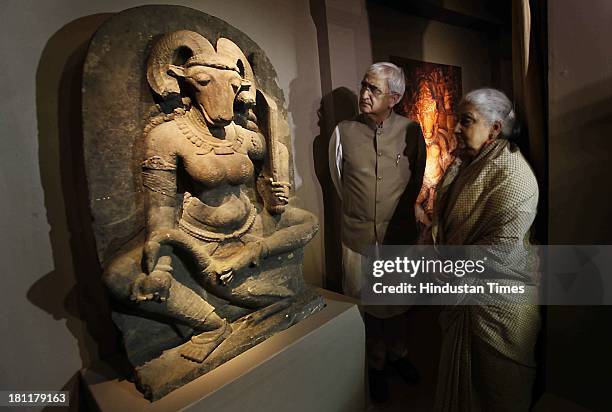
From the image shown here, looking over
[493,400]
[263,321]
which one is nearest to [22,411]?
[263,321]

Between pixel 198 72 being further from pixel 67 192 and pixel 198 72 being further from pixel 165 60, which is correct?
pixel 67 192

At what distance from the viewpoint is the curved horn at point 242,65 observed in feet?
5.20

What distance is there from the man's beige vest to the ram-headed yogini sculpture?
59 centimetres

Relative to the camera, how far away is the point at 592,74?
1439 millimetres

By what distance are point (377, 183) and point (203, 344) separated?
1.40 m

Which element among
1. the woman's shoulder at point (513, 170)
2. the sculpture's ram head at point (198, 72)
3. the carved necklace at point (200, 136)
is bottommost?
the woman's shoulder at point (513, 170)

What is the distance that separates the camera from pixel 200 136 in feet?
5.01

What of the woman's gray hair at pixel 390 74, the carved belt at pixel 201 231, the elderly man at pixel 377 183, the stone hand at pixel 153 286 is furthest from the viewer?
the elderly man at pixel 377 183

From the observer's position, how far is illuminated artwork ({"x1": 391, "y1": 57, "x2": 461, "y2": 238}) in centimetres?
308

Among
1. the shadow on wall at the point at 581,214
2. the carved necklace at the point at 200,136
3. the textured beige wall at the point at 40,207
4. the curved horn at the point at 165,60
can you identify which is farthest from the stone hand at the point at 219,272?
the shadow on wall at the point at 581,214

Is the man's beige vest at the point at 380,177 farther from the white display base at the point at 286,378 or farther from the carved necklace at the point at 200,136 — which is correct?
the carved necklace at the point at 200,136

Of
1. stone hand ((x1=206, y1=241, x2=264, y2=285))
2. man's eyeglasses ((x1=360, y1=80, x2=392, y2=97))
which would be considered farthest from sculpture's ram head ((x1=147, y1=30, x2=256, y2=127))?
man's eyeglasses ((x1=360, y1=80, x2=392, y2=97))

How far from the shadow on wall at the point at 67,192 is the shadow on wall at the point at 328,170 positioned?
5.04 ft

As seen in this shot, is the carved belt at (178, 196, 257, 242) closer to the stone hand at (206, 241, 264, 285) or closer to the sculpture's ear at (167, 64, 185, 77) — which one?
the stone hand at (206, 241, 264, 285)
